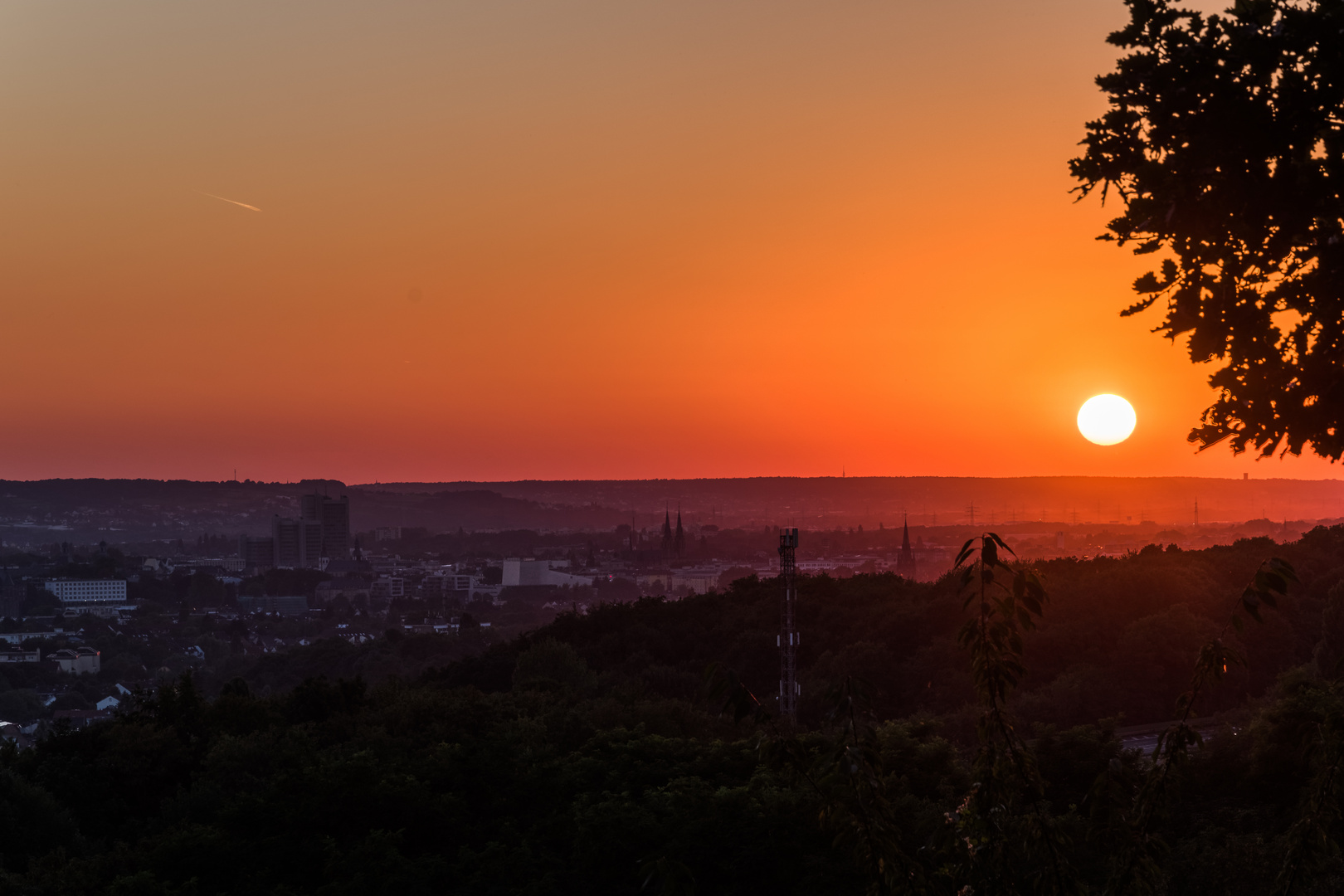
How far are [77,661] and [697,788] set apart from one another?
143320 millimetres

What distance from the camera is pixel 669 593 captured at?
613 ft

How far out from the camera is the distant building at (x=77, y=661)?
14075 centimetres

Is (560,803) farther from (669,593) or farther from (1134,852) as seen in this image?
(669,593)

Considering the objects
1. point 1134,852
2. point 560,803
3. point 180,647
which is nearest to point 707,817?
point 560,803

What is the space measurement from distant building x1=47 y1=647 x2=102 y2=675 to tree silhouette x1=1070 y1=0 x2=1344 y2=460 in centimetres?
15205

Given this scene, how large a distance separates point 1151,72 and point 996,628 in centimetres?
350

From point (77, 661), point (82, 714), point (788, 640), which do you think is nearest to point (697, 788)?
point (788, 640)

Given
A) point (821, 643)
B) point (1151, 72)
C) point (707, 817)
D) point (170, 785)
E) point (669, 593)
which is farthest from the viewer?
point (669, 593)

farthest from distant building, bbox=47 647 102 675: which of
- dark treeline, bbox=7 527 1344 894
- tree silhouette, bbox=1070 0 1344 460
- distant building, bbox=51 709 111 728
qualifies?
tree silhouette, bbox=1070 0 1344 460

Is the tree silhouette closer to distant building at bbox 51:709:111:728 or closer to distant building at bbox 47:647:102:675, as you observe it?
distant building at bbox 51:709:111:728

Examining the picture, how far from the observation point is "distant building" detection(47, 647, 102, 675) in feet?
462

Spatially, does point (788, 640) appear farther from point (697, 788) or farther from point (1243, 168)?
point (1243, 168)

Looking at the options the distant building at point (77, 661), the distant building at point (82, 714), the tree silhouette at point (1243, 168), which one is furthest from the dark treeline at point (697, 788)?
the distant building at point (77, 661)

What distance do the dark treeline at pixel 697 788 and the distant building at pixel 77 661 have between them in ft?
359
